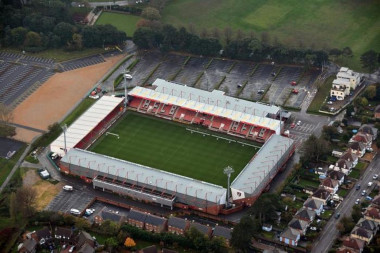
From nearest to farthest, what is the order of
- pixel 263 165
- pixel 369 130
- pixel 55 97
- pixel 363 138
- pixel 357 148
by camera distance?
pixel 263 165
pixel 357 148
pixel 363 138
pixel 369 130
pixel 55 97

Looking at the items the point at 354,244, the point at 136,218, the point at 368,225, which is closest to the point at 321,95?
the point at 368,225

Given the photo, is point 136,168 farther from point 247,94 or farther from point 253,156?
point 247,94

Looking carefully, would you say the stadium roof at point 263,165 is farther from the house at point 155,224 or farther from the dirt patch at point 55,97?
the dirt patch at point 55,97

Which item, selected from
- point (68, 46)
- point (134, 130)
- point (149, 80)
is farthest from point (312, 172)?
point (68, 46)

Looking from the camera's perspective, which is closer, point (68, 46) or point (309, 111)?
point (309, 111)

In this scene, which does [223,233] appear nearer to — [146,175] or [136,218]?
[136,218]
